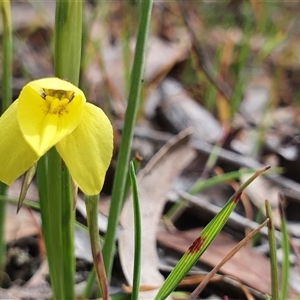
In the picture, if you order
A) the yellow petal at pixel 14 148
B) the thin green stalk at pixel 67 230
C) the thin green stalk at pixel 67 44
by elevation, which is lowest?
the thin green stalk at pixel 67 230

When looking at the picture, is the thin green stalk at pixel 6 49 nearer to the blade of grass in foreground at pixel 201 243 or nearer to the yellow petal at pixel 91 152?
the yellow petal at pixel 91 152

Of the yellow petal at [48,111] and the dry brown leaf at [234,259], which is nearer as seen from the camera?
the yellow petal at [48,111]

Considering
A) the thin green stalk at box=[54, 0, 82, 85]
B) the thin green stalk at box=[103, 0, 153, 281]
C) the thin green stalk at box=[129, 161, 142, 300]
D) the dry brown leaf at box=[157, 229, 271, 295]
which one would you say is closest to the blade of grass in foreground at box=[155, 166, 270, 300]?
the thin green stalk at box=[129, 161, 142, 300]

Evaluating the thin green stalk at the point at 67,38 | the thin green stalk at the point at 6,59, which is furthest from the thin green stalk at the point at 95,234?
the thin green stalk at the point at 6,59

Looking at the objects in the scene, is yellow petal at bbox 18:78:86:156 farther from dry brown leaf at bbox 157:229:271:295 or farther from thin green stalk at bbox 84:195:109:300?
dry brown leaf at bbox 157:229:271:295

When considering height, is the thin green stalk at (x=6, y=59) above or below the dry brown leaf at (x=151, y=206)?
above

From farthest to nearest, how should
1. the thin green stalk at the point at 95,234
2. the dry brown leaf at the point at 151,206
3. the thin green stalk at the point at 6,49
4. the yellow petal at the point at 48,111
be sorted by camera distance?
the dry brown leaf at the point at 151,206
the thin green stalk at the point at 6,49
the thin green stalk at the point at 95,234
the yellow petal at the point at 48,111
